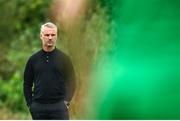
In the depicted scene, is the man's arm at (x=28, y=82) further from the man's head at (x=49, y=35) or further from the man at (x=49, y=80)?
the man's head at (x=49, y=35)

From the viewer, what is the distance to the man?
741cm

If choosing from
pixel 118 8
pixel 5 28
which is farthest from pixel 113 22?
pixel 5 28

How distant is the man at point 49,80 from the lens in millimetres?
7406

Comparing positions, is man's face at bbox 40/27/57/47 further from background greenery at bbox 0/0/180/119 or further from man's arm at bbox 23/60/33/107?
background greenery at bbox 0/0/180/119

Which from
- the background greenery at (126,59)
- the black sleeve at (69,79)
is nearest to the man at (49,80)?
the black sleeve at (69,79)

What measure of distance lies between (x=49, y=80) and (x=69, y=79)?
216 millimetres

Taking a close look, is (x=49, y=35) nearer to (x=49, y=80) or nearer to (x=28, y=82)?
(x=49, y=80)

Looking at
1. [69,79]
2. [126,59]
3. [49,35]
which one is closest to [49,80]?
[69,79]

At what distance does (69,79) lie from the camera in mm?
7574

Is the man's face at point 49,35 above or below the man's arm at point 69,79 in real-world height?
above

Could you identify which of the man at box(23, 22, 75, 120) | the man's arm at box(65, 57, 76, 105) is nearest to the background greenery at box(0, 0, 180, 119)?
the man's arm at box(65, 57, 76, 105)

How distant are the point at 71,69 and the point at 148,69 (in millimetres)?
705

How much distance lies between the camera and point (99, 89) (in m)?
8.16

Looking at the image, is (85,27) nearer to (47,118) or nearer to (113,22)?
(113,22)
